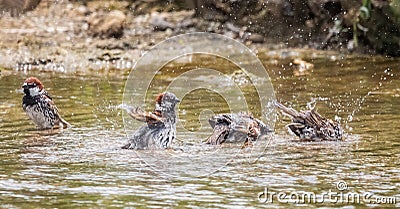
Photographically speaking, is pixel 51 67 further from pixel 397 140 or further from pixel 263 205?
pixel 263 205

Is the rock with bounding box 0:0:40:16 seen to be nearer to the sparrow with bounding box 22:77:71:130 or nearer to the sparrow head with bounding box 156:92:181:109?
the sparrow with bounding box 22:77:71:130

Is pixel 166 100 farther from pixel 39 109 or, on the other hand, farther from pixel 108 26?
pixel 108 26

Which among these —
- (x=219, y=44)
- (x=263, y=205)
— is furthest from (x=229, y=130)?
(x=219, y=44)

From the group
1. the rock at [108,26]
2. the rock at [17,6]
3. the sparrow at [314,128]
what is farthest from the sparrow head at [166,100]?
the rock at [17,6]

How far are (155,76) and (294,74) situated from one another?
5.90ft

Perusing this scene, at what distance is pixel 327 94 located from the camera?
36.2 feet

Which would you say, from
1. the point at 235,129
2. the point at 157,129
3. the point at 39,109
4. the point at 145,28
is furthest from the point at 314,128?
the point at 145,28

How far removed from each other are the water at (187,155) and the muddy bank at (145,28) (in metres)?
2.54

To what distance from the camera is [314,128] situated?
8469 millimetres

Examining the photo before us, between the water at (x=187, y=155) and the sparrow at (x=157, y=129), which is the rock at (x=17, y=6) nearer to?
the water at (x=187, y=155)

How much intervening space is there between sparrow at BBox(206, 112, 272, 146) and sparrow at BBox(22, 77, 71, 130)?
167 cm

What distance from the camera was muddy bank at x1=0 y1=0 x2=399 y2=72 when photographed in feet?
46.6

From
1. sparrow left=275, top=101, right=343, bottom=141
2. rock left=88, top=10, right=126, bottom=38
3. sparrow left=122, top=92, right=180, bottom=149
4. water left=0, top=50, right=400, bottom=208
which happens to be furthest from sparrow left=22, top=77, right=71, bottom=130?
rock left=88, top=10, right=126, bottom=38

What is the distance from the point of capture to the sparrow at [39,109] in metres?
9.24
